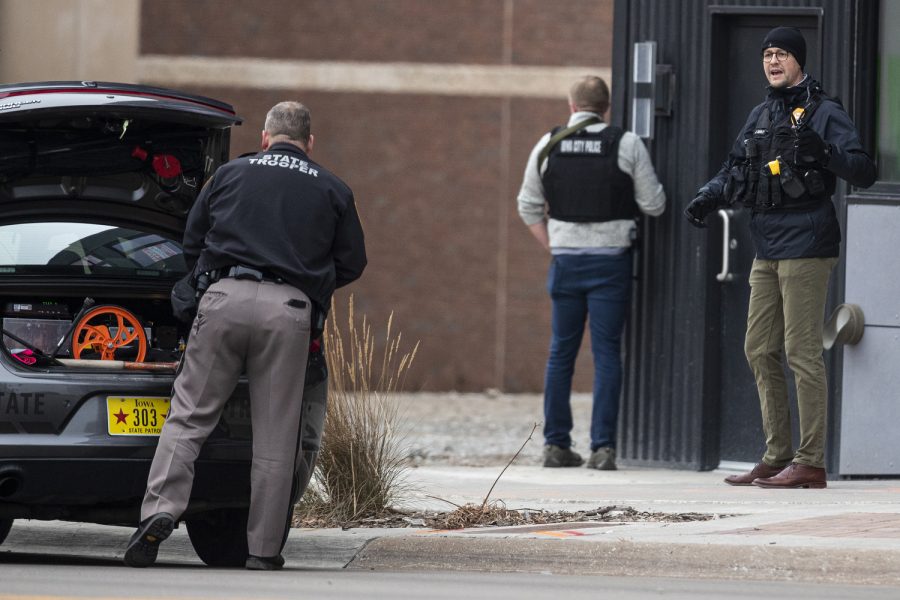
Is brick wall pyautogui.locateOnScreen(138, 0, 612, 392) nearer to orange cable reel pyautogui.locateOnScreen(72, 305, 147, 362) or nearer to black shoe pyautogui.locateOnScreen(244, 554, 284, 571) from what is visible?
orange cable reel pyautogui.locateOnScreen(72, 305, 147, 362)

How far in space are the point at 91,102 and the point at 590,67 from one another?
1302 cm

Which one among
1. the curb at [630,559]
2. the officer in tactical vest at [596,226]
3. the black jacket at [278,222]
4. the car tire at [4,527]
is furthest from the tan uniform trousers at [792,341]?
the car tire at [4,527]

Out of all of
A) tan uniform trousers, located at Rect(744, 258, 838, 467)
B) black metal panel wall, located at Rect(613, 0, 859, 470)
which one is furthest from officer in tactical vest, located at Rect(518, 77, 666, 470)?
tan uniform trousers, located at Rect(744, 258, 838, 467)

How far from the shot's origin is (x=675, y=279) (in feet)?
35.1

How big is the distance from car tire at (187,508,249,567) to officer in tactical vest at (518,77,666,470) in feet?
12.1

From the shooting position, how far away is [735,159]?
9.12m

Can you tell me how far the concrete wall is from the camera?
1966cm

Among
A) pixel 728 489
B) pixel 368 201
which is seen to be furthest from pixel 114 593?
pixel 368 201

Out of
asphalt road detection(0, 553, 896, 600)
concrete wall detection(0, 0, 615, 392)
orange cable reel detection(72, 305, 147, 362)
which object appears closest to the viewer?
asphalt road detection(0, 553, 896, 600)

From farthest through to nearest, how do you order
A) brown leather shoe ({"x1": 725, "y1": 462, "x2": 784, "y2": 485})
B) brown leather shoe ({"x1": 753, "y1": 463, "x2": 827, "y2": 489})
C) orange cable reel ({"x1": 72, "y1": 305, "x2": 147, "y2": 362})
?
brown leather shoe ({"x1": 725, "y1": 462, "x2": 784, "y2": 485}), brown leather shoe ({"x1": 753, "y1": 463, "x2": 827, "y2": 489}), orange cable reel ({"x1": 72, "y1": 305, "x2": 147, "y2": 362})

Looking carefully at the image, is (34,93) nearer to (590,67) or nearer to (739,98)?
(739,98)

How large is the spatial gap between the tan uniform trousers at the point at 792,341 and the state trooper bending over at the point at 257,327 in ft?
9.35

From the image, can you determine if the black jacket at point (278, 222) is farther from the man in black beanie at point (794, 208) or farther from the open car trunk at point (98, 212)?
the man in black beanie at point (794, 208)

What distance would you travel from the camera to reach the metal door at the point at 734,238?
Result: 1046 centimetres
